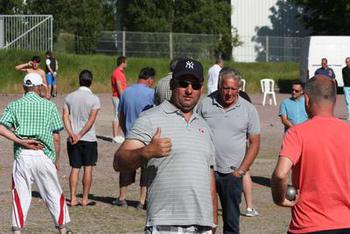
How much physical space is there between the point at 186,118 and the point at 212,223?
688mm

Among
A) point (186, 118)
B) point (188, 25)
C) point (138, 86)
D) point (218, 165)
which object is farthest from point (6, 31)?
point (186, 118)

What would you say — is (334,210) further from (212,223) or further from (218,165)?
(218,165)

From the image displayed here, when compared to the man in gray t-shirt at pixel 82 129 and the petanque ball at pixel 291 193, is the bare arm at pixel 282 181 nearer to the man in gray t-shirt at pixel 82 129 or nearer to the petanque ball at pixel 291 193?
the petanque ball at pixel 291 193

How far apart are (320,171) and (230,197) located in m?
3.35

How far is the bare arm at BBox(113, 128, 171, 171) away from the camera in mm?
5742

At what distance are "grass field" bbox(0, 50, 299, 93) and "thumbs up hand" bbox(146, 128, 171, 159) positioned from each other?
31.8 metres

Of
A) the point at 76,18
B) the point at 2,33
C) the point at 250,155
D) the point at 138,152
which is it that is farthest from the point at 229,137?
the point at 76,18

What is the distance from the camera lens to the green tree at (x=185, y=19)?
160 ft

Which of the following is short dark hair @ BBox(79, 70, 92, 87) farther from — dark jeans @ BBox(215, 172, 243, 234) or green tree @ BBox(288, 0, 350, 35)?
green tree @ BBox(288, 0, 350, 35)

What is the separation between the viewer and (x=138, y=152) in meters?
5.86

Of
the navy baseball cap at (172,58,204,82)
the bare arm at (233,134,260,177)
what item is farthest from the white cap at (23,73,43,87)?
the navy baseball cap at (172,58,204,82)

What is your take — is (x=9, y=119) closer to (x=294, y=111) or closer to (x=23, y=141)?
(x=23, y=141)

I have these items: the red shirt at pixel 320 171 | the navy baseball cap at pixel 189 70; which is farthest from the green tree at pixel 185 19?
the red shirt at pixel 320 171

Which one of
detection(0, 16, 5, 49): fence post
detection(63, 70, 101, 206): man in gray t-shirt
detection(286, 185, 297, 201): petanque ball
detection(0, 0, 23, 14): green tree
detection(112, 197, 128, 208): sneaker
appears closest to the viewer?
detection(286, 185, 297, 201): petanque ball
